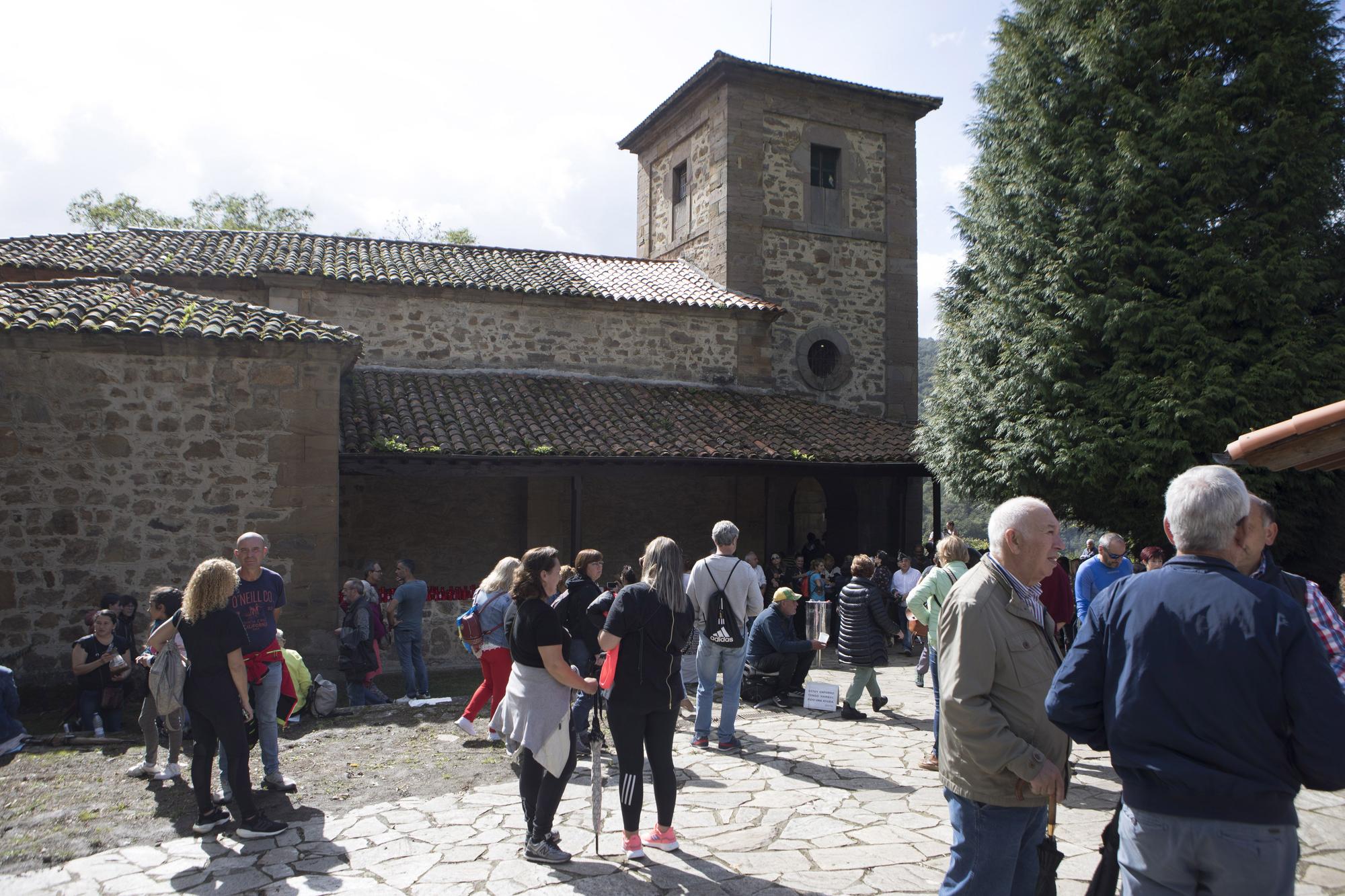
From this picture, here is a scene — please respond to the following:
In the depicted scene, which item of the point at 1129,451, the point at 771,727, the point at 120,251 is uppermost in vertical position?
the point at 120,251

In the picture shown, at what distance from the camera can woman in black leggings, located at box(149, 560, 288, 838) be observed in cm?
487

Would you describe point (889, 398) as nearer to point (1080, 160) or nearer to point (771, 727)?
point (1080, 160)

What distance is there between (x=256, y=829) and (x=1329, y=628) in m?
5.20

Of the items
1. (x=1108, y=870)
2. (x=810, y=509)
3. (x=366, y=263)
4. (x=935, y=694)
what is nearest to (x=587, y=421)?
(x=366, y=263)

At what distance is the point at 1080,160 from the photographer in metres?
12.4

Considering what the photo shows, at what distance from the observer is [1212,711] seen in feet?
7.48

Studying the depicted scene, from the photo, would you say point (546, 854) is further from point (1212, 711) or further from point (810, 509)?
point (810, 509)

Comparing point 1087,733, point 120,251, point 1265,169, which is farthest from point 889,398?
point 1087,733

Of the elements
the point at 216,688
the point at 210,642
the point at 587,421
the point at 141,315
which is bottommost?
the point at 216,688

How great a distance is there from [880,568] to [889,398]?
6811mm

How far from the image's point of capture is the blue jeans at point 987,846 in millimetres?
2859

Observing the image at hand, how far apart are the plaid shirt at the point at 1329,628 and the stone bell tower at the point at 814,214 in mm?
13874

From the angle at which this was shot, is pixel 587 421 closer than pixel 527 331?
Yes

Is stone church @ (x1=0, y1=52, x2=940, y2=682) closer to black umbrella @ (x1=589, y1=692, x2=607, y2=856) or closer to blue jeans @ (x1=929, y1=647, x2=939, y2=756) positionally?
blue jeans @ (x1=929, y1=647, x2=939, y2=756)
